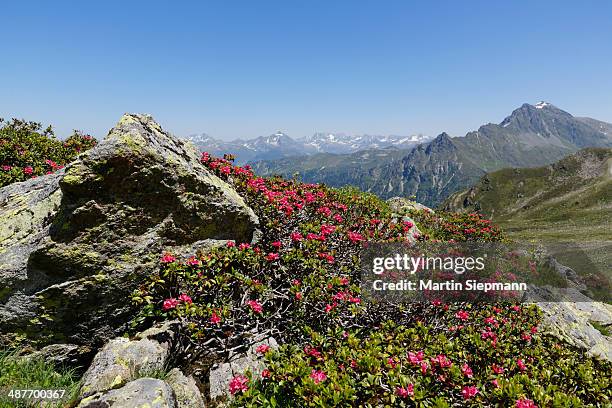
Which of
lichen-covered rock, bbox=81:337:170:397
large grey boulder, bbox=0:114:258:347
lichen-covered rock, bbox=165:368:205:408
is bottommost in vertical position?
lichen-covered rock, bbox=165:368:205:408

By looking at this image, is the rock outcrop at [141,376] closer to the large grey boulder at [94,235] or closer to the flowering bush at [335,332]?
the flowering bush at [335,332]

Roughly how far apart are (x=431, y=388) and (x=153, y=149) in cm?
802

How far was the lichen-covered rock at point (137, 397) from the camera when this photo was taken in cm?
595

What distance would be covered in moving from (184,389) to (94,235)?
4.04m

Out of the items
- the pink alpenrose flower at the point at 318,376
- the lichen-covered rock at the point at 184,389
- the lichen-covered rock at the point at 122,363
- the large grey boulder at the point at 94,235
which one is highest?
the large grey boulder at the point at 94,235

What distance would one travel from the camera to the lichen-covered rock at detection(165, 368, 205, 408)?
279 inches

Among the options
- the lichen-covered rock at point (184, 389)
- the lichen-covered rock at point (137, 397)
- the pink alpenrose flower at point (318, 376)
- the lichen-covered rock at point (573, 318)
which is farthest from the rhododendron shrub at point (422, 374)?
the lichen-covered rock at point (573, 318)

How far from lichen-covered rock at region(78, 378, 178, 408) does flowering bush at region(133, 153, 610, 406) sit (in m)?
1.22

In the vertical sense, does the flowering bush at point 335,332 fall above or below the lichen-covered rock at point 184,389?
above

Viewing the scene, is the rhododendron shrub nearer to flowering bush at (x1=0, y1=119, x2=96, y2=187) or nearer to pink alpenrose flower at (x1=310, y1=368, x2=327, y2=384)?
pink alpenrose flower at (x1=310, y1=368, x2=327, y2=384)

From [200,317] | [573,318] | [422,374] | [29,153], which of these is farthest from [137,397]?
[573,318]

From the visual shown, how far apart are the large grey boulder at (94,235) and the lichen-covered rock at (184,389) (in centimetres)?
216

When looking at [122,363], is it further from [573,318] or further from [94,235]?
[573,318]

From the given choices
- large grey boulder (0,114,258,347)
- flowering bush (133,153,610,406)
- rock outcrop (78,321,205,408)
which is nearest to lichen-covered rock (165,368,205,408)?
rock outcrop (78,321,205,408)
